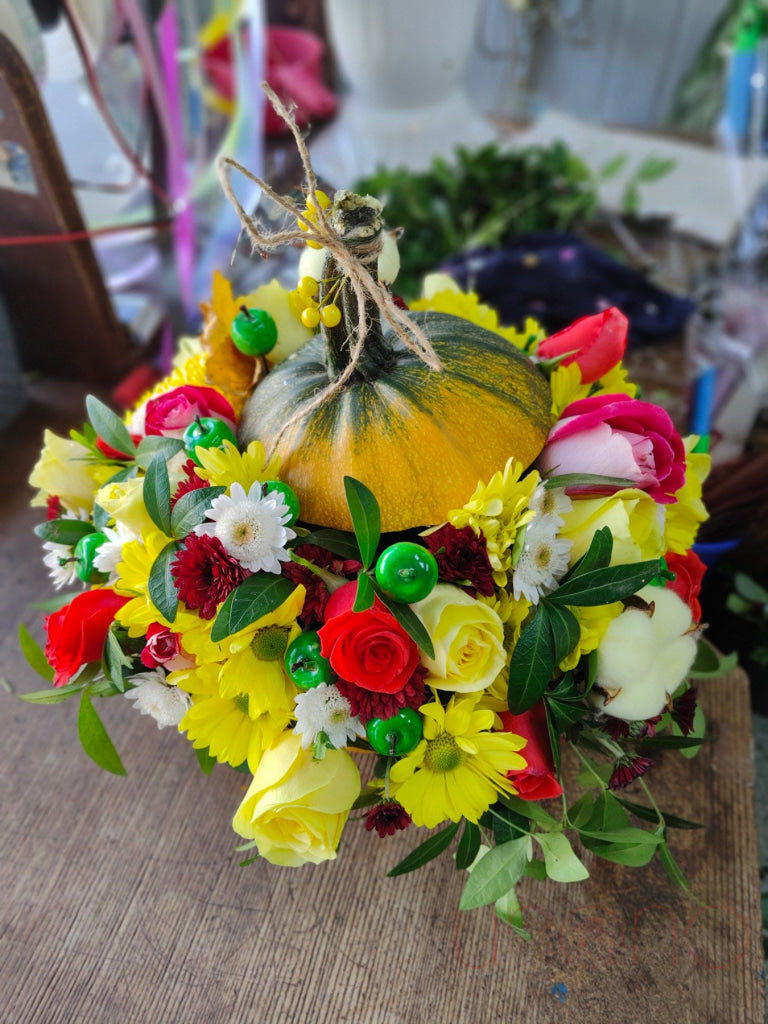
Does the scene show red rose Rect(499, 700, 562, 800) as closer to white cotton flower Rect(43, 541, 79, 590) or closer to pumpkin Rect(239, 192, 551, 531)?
pumpkin Rect(239, 192, 551, 531)

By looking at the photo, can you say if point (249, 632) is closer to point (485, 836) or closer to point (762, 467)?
point (485, 836)

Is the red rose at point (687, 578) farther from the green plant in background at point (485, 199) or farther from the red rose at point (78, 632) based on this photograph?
the green plant in background at point (485, 199)

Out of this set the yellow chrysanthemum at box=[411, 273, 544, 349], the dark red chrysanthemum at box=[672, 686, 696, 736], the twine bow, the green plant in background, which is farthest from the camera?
the green plant in background

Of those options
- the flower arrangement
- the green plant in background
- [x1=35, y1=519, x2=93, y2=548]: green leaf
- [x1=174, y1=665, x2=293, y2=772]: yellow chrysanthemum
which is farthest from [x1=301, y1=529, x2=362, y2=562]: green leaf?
the green plant in background

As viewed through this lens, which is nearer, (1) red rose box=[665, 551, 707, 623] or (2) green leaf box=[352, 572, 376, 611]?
(2) green leaf box=[352, 572, 376, 611]

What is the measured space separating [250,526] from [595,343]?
0.34 metres

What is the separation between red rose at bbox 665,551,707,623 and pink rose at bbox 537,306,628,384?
Answer: 0.55 feet

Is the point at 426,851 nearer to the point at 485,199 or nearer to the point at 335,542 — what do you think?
the point at 335,542

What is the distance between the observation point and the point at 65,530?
62 centimetres

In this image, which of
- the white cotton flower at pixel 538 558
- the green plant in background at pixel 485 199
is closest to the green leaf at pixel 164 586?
the white cotton flower at pixel 538 558

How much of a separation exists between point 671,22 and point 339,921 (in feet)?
9.52

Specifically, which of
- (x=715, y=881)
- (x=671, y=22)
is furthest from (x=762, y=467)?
(x=671, y=22)

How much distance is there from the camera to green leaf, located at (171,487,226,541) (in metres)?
0.52

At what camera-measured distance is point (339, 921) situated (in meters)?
0.59
